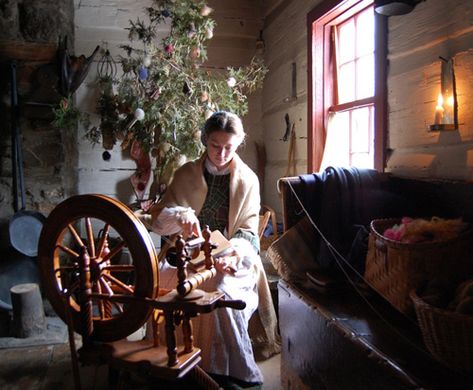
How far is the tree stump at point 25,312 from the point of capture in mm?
2986

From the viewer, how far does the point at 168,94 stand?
323 cm

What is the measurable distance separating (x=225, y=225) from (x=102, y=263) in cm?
102

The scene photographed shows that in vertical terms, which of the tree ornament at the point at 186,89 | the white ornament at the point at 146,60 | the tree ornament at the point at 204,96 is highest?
the white ornament at the point at 146,60

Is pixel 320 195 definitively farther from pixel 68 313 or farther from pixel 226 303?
pixel 68 313

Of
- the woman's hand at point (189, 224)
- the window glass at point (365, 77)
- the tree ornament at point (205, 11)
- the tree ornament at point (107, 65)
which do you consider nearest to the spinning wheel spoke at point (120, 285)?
Answer: the woman's hand at point (189, 224)

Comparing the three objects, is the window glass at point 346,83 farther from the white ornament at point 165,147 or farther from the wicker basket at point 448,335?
the wicker basket at point 448,335

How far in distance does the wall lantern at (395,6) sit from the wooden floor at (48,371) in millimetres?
1984

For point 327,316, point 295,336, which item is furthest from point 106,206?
point 295,336

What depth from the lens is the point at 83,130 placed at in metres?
3.94

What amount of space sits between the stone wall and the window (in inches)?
83.4

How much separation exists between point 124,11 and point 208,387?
3.54 meters

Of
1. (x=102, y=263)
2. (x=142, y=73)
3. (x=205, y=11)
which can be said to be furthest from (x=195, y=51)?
(x=102, y=263)

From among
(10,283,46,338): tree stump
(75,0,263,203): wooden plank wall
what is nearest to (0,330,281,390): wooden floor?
(10,283,46,338): tree stump

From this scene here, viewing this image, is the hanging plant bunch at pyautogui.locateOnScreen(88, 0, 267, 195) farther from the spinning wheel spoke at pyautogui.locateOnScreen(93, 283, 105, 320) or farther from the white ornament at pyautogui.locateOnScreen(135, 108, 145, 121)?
the spinning wheel spoke at pyautogui.locateOnScreen(93, 283, 105, 320)
